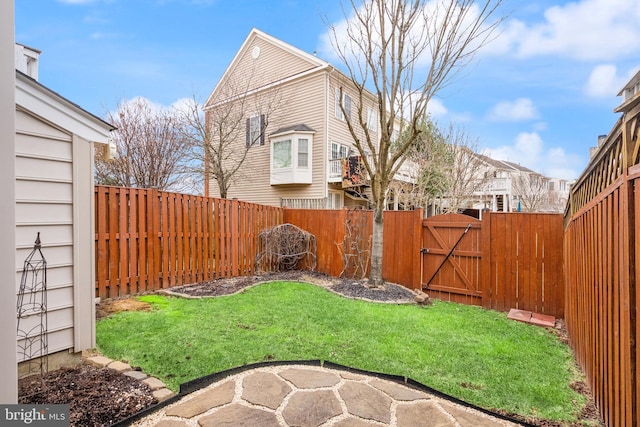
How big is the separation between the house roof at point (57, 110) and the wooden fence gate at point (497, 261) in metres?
5.57

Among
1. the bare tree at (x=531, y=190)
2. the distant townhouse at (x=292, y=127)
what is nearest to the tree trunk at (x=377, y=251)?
the distant townhouse at (x=292, y=127)

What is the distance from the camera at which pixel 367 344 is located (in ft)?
11.6

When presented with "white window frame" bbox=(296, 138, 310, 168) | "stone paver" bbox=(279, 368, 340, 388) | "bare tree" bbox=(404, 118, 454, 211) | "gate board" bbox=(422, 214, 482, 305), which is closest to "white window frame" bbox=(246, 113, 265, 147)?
"white window frame" bbox=(296, 138, 310, 168)

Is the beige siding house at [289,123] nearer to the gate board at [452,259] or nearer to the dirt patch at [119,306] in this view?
the gate board at [452,259]

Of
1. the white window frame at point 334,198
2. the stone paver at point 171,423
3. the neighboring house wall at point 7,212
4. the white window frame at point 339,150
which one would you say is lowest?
the stone paver at point 171,423

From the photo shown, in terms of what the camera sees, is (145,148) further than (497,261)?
Yes

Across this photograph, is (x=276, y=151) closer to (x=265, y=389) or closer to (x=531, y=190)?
(x=265, y=389)

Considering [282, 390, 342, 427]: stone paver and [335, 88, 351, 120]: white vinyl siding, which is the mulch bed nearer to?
[282, 390, 342, 427]: stone paver

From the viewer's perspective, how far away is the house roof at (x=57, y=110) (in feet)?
8.60

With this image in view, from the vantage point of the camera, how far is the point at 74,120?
9.82 feet

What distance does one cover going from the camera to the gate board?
5770 millimetres

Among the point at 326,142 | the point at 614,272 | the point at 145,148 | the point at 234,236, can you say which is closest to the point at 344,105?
the point at 326,142

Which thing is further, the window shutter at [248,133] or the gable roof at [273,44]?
the window shutter at [248,133]

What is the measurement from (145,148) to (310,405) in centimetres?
1151
